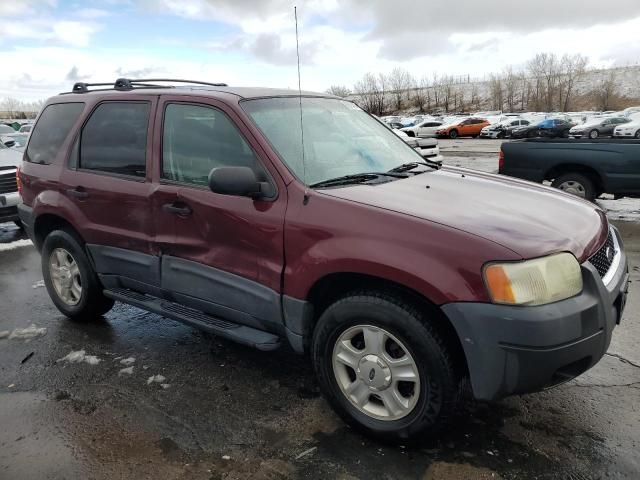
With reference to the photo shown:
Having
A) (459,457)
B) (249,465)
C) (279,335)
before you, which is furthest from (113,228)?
(459,457)

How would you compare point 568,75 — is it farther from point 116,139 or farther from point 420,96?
point 116,139

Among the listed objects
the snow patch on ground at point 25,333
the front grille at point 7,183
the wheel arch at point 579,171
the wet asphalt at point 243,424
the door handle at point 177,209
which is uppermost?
the door handle at point 177,209

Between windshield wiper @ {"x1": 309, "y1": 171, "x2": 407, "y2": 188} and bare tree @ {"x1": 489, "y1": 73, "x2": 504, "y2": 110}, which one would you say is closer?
windshield wiper @ {"x1": 309, "y1": 171, "x2": 407, "y2": 188}

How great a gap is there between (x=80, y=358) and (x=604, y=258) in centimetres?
351

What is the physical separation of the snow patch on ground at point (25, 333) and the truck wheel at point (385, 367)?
2.71 metres

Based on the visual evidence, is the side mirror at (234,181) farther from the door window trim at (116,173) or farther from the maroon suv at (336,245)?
the door window trim at (116,173)

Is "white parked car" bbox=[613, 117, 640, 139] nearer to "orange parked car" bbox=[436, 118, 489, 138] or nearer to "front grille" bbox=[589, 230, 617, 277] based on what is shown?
"orange parked car" bbox=[436, 118, 489, 138]

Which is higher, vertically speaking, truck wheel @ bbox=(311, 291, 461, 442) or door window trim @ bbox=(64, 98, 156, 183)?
door window trim @ bbox=(64, 98, 156, 183)

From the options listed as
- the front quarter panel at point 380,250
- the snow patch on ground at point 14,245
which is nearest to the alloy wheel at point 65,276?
the front quarter panel at point 380,250

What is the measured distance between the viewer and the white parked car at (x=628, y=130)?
96.1 feet

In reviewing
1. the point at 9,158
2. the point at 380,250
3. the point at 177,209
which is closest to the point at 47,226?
the point at 177,209

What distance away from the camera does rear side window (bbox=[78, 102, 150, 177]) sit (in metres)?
3.67

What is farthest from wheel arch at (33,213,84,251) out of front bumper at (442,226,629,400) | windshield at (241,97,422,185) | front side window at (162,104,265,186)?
front bumper at (442,226,629,400)

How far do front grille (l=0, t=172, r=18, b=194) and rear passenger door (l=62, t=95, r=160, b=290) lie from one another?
15.8 feet
